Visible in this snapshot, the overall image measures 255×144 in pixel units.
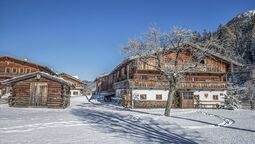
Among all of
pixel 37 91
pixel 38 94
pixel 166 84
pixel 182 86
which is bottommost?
pixel 38 94

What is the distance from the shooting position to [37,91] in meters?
32.4

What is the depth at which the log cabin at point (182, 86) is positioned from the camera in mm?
37719

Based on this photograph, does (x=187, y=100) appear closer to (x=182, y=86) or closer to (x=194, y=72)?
(x=182, y=86)

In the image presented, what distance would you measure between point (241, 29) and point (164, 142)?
102722 millimetres

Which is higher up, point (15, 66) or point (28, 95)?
point (15, 66)

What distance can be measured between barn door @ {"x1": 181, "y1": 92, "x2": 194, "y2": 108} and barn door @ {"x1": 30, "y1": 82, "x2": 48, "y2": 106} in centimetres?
1923

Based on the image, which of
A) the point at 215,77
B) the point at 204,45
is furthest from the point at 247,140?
the point at 215,77

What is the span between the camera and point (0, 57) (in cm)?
5625

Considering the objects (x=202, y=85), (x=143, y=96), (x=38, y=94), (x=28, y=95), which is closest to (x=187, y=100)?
(x=202, y=85)

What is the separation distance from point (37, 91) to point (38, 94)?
386 millimetres

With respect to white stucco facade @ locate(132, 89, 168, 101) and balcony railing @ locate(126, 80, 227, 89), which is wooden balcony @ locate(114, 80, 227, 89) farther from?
white stucco facade @ locate(132, 89, 168, 101)

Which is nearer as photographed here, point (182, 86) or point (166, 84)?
point (166, 84)

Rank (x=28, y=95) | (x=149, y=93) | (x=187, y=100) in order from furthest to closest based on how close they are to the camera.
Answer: (x=187, y=100) → (x=149, y=93) → (x=28, y=95)

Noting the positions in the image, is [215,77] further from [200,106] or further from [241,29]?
[241,29]
